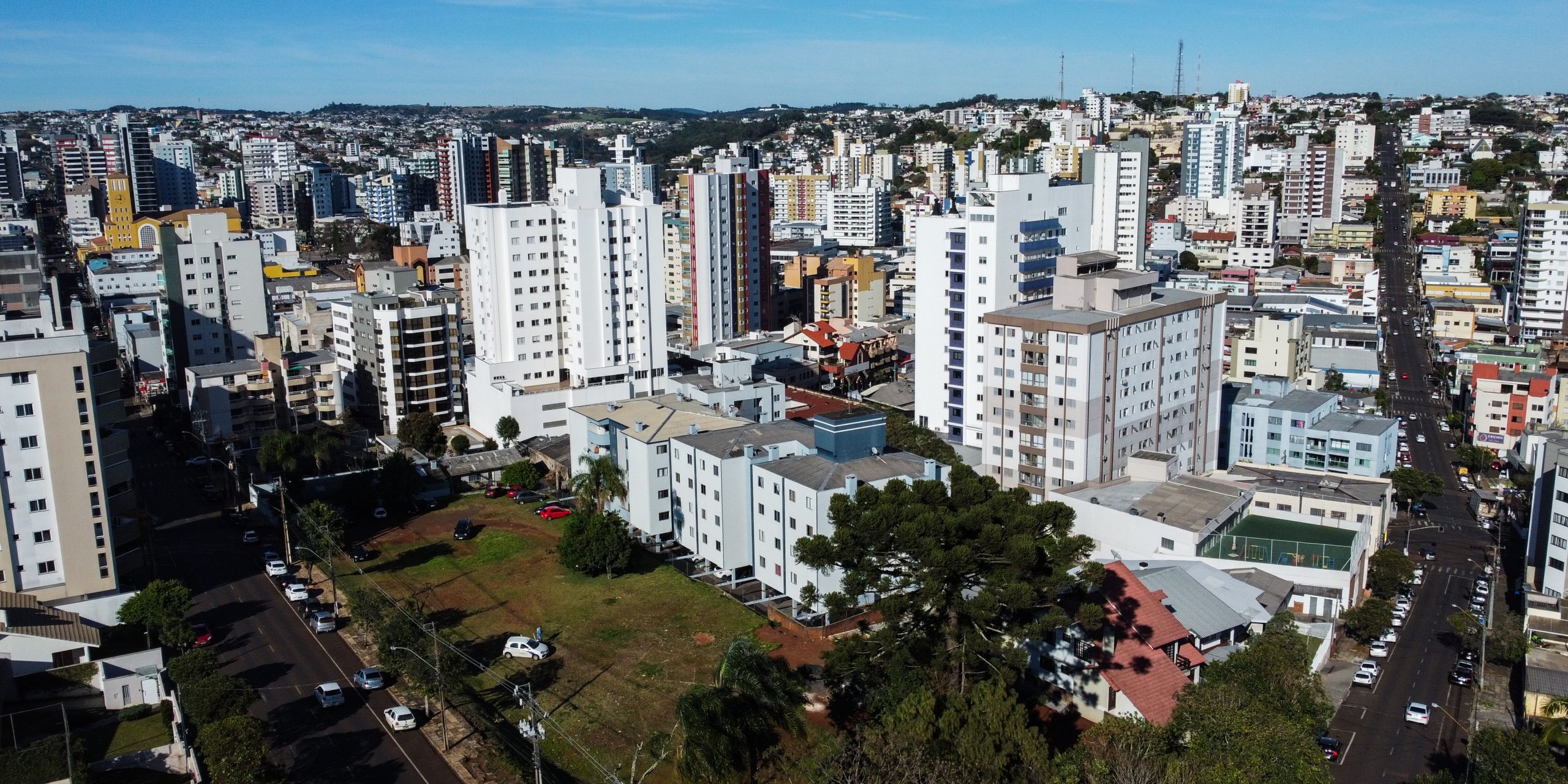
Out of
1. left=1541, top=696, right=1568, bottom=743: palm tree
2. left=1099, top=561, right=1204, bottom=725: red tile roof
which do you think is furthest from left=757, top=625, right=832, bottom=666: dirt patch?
left=1541, top=696, right=1568, bottom=743: palm tree

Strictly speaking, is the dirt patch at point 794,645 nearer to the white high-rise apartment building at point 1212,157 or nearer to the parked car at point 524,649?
the parked car at point 524,649

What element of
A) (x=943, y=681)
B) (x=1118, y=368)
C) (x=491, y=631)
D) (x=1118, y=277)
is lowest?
(x=491, y=631)

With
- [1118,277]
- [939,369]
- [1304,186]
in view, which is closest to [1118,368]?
[1118,277]

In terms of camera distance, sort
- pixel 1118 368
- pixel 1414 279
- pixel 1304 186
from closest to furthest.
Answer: pixel 1118 368, pixel 1414 279, pixel 1304 186

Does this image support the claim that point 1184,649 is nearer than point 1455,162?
Yes

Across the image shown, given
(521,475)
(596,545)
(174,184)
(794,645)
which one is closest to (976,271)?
(596,545)

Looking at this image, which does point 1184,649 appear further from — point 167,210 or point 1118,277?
point 167,210

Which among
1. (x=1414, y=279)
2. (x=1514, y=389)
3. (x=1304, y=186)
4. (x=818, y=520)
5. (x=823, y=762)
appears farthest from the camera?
(x=1304, y=186)

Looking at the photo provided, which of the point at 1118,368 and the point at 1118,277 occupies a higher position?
the point at 1118,277
